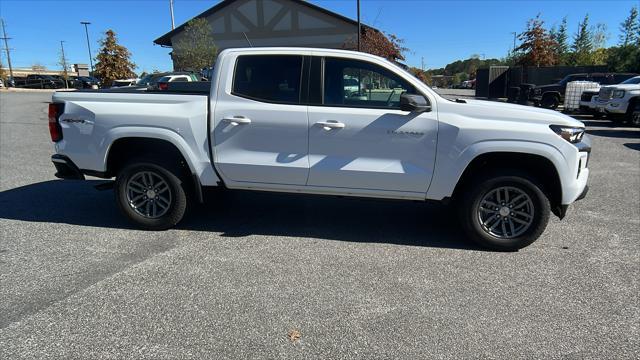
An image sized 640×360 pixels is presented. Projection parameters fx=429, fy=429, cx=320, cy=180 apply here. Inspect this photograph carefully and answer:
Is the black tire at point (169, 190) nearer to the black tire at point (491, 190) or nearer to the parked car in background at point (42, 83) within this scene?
the black tire at point (491, 190)

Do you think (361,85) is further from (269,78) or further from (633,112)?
(633,112)

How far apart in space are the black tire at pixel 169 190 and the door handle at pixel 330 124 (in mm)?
1723

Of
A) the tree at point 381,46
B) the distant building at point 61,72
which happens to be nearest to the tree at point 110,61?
the distant building at point 61,72

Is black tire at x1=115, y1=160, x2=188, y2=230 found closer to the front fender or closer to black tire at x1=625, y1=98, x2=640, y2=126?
the front fender

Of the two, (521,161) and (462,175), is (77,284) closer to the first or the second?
(462,175)

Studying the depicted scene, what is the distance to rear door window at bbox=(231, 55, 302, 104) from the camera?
14.7 feet

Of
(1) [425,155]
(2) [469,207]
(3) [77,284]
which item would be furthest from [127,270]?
(2) [469,207]

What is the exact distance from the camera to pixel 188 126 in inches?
179

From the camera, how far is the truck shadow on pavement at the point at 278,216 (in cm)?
483

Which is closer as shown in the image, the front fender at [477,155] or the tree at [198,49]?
the front fender at [477,155]

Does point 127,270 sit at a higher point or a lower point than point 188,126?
lower

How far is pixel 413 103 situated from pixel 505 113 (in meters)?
0.93

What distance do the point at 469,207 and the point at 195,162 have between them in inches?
115

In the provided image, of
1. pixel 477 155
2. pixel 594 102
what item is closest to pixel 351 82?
pixel 477 155
